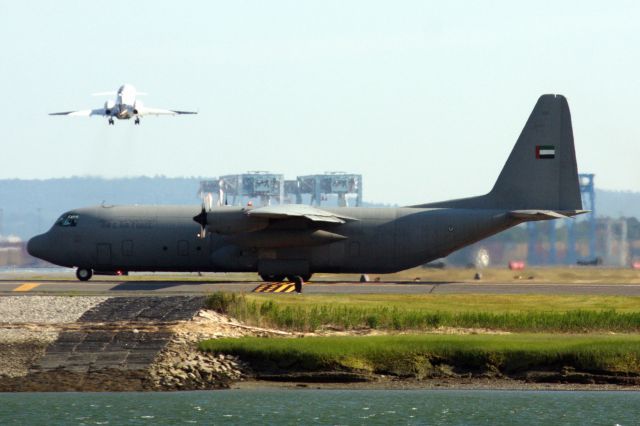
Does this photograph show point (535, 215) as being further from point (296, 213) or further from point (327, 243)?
point (296, 213)

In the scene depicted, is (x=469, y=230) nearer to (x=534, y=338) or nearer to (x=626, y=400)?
(x=534, y=338)

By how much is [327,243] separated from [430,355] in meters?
23.8

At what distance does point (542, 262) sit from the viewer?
6981 cm

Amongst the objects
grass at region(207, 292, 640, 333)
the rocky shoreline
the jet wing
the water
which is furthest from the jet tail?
the water

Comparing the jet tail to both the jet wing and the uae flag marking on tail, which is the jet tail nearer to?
the uae flag marking on tail

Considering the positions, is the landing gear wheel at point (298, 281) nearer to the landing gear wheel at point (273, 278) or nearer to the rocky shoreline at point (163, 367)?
the landing gear wheel at point (273, 278)

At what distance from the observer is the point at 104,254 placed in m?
59.9

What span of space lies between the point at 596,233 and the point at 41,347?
4647 centimetres

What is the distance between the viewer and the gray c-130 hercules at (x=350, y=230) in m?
58.4

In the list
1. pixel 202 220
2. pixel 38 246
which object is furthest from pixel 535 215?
pixel 38 246

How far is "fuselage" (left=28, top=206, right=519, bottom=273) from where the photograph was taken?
58.6 metres

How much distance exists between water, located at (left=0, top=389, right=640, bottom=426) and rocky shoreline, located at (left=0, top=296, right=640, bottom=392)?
752 mm

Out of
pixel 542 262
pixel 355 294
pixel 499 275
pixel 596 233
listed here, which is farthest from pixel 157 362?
pixel 596 233

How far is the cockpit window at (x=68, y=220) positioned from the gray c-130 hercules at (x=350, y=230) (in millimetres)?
492
